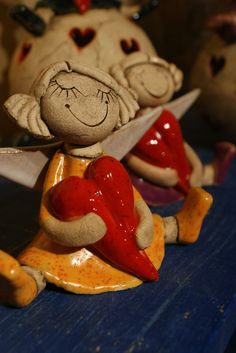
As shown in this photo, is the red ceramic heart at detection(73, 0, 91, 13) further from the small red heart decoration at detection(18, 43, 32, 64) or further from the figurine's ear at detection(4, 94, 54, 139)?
the figurine's ear at detection(4, 94, 54, 139)

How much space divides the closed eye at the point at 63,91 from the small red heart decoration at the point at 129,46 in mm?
487

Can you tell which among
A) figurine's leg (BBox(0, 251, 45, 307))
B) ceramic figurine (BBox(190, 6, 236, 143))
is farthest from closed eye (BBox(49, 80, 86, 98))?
ceramic figurine (BBox(190, 6, 236, 143))

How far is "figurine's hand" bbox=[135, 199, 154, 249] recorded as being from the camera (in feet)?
2.40

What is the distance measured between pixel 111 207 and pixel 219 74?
0.75 meters

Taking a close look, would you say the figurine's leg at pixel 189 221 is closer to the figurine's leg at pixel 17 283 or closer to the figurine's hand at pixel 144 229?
the figurine's hand at pixel 144 229

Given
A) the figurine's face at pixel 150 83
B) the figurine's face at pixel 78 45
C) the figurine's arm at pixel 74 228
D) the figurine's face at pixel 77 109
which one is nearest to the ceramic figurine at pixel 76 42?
the figurine's face at pixel 78 45

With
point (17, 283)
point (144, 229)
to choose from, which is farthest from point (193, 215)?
point (17, 283)

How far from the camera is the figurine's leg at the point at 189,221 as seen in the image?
84cm

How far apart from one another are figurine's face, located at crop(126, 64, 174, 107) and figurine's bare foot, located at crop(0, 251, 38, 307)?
443 mm

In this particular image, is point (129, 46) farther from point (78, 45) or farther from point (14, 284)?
point (14, 284)

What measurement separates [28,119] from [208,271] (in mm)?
376

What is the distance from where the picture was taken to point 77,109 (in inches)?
27.6

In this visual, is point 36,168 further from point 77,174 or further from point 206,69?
point 206,69

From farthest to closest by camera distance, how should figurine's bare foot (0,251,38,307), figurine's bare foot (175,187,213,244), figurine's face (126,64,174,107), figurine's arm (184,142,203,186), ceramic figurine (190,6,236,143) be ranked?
ceramic figurine (190,6,236,143) → figurine's arm (184,142,203,186) → figurine's face (126,64,174,107) → figurine's bare foot (175,187,213,244) → figurine's bare foot (0,251,38,307)
